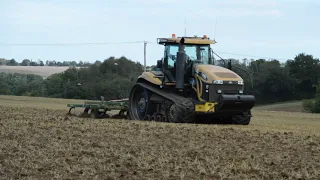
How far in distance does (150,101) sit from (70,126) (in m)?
4.66

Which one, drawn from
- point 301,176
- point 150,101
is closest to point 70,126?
point 150,101

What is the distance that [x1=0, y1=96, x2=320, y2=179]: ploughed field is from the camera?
30.2ft

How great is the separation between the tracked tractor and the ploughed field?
2338 millimetres

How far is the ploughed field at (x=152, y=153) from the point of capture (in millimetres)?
9203

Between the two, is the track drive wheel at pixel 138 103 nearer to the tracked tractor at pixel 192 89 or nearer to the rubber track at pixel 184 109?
the tracked tractor at pixel 192 89

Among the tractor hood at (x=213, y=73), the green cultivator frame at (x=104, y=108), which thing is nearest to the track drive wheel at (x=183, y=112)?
the tractor hood at (x=213, y=73)

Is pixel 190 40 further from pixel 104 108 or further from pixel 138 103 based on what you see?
pixel 104 108

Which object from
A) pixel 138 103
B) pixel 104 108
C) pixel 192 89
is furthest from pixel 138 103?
pixel 192 89

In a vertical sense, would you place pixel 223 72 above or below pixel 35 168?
above

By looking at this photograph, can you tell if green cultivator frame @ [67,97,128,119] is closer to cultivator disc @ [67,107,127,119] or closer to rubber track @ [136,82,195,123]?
cultivator disc @ [67,107,127,119]

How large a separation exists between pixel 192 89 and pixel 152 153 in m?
7.97

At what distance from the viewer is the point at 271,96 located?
276 ft

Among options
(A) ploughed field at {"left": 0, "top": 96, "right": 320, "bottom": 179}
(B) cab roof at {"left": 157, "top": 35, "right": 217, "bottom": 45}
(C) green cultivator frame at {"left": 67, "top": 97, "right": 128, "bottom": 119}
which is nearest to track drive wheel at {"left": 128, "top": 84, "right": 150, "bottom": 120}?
(C) green cultivator frame at {"left": 67, "top": 97, "right": 128, "bottom": 119}

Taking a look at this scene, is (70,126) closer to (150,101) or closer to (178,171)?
(150,101)
